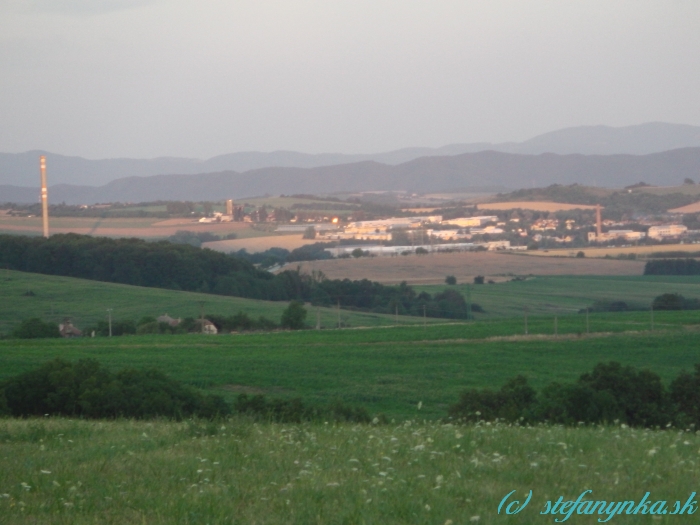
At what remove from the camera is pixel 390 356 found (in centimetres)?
3356

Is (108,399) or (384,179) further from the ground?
(384,179)

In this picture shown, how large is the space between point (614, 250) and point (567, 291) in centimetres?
2158

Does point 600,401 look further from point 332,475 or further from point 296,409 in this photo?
point 332,475

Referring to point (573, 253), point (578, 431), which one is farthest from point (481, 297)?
point (578, 431)

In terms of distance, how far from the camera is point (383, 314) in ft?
181

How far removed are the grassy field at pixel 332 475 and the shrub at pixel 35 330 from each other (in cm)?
3735

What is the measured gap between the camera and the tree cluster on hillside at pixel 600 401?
1215cm

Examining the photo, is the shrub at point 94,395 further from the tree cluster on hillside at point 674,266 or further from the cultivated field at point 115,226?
the cultivated field at point 115,226

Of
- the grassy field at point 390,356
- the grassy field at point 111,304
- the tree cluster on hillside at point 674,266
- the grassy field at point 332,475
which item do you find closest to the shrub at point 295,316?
the grassy field at point 111,304

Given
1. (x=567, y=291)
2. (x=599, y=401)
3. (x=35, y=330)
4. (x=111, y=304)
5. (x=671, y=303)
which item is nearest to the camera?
(x=599, y=401)

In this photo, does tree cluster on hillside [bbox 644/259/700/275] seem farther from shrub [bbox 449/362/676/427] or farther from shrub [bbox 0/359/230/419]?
shrub [bbox 0/359/230/419]

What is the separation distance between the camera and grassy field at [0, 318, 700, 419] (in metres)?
25.2

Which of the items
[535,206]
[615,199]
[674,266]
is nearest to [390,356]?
[674,266]

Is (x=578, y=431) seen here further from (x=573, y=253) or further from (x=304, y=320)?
(x=573, y=253)
